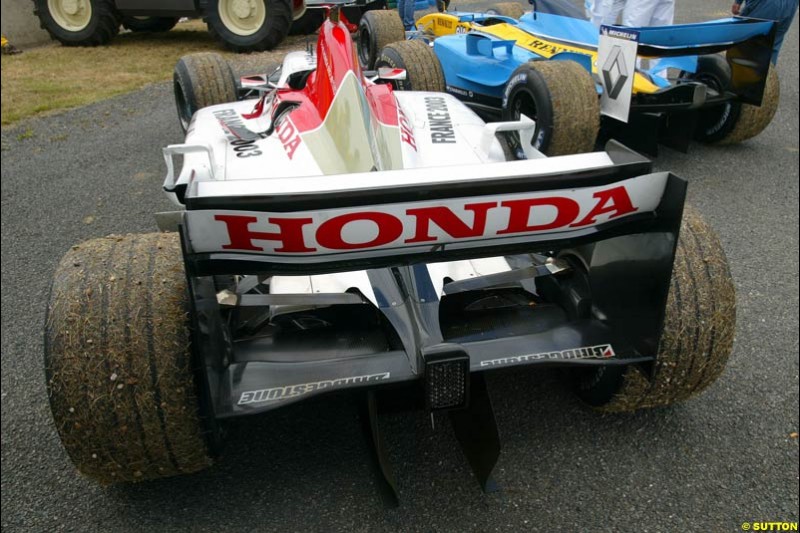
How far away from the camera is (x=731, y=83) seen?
473cm

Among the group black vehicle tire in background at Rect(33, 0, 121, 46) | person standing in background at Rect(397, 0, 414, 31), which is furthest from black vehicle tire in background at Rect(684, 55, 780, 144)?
black vehicle tire in background at Rect(33, 0, 121, 46)

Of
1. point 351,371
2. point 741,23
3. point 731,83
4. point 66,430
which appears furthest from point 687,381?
point 731,83

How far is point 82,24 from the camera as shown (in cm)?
413

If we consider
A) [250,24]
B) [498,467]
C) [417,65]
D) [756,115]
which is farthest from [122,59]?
[756,115]

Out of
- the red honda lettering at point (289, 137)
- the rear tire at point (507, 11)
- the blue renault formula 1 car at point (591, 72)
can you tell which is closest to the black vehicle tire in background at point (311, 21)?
the blue renault formula 1 car at point (591, 72)

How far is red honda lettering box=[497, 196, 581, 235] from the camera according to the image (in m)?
1.65

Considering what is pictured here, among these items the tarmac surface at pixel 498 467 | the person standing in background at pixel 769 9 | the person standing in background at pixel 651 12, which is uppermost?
the person standing in background at pixel 651 12

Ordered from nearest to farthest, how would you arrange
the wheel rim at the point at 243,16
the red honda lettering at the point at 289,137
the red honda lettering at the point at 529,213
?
the red honda lettering at the point at 529,213
the red honda lettering at the point at 289,137
the wheel rim at the point at 243,16

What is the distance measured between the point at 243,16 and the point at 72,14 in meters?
1.22

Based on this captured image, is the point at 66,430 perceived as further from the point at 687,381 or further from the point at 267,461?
the point at 687,381

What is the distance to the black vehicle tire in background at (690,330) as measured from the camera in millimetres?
2029

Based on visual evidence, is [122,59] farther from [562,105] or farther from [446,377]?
[446,377]

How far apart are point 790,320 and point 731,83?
248 centimetres

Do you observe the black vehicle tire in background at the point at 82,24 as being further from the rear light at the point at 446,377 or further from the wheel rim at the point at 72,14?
the rear light at the point at 446,377
